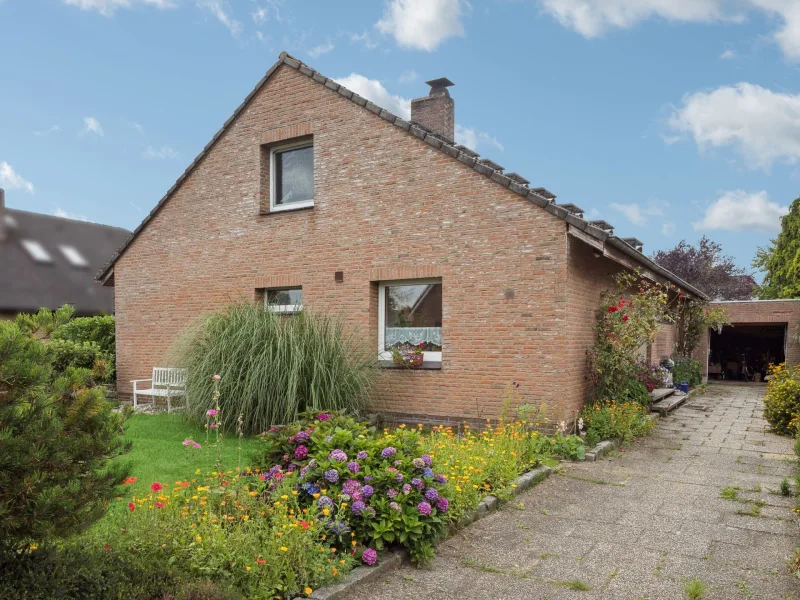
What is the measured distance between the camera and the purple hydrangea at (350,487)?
13.8 feet

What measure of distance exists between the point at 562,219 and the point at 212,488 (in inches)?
227

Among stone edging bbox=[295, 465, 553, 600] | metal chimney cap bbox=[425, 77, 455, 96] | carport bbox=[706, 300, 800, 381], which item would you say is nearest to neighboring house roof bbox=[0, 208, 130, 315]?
metal chimney cap bbox=[425, 77, 455, 96]

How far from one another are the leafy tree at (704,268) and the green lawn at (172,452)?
1148 inches

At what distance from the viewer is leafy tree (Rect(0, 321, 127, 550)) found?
234 centimetres

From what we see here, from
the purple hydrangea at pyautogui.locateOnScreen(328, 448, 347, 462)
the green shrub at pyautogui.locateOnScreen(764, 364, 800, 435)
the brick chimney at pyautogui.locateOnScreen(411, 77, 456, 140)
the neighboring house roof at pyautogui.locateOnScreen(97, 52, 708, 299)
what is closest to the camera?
the purple hydrangea at pyautogui.locateOnScreen(328, 448, 347, 462)

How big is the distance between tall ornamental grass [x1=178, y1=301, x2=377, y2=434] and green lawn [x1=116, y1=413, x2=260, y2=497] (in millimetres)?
363

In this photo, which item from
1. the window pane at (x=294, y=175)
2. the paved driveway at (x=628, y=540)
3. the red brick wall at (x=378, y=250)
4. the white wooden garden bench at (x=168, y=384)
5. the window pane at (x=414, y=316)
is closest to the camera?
the paved driveway at (x=628, y=540)

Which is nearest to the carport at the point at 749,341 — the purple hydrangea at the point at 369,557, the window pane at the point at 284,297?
the window pane at the point at 284,297

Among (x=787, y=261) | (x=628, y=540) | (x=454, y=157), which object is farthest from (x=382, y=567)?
(x=787, y=261)

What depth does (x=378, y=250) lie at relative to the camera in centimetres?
966

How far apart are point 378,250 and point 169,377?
440 centimetres

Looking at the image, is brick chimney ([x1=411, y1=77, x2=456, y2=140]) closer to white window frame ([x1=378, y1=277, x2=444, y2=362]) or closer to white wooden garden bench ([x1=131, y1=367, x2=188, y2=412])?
white window frame ([x1=378, y1=277, x2=444, y2=362])

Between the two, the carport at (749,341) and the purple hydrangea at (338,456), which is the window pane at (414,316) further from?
the carport at (749,341)

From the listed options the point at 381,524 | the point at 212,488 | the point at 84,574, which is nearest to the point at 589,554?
the point at 381,524
